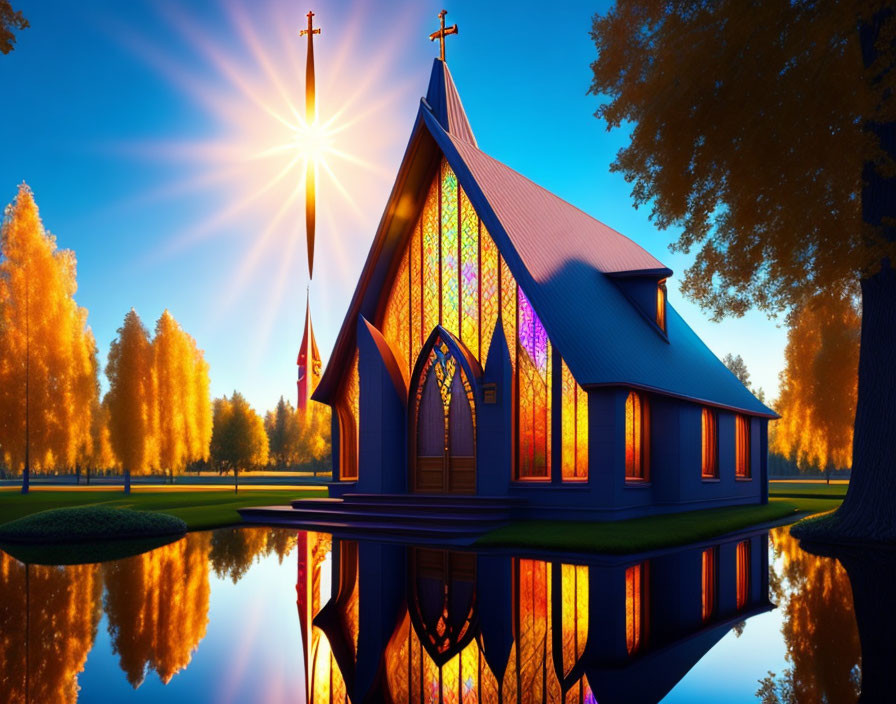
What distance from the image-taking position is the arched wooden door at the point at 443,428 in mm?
20781

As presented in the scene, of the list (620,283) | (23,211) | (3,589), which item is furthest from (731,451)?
(23,211)

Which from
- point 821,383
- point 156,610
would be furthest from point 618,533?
point 821,383

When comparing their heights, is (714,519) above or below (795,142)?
below

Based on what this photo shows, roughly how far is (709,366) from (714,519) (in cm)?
1014

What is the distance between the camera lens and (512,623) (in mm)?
7910

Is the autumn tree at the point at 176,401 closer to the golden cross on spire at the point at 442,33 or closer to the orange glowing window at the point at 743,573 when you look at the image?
the golden cross on spire at the point at 442,33

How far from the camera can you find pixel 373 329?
22.4 meters

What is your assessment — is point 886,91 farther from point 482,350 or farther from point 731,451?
point 731,451

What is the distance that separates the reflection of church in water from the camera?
19.2ft

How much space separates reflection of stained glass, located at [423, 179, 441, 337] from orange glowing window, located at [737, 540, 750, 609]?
405 inches

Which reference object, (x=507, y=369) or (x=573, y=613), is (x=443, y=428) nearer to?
(x=507, y=369)

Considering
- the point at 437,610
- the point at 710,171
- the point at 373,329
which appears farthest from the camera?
the point at 373,329

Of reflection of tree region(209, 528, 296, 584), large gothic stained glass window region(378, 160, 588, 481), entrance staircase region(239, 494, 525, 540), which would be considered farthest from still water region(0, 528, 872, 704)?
large gothic stained glass window region(378, 160, 588, 481)

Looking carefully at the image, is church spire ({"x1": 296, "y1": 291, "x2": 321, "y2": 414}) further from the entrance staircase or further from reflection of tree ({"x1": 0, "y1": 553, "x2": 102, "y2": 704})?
reflection of tree ({"x1": 0, "y1": 553, "x2": 102, "y2": 704})
